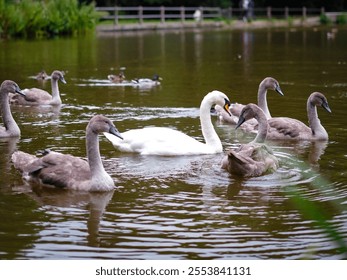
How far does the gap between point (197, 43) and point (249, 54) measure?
7.49 meters

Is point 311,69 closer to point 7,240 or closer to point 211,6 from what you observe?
point 7,240

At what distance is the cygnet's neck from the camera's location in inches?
332

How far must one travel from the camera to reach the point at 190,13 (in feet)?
200

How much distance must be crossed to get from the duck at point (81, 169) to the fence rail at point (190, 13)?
40.6 metres

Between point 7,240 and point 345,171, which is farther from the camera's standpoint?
point 345,171

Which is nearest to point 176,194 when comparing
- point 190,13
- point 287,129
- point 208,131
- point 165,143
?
point 165,143

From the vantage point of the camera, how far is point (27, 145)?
11.3 m

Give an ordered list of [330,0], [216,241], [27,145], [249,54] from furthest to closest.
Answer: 1. [330,0]
2. [249,54]
3. [27,145]
4. [216,241]

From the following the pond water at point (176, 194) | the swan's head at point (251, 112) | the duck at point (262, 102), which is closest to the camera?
the pond water at point (176, 194)

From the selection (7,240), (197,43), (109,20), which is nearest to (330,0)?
(109,20)

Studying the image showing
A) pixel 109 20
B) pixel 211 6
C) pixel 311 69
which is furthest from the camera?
pixel 211 6

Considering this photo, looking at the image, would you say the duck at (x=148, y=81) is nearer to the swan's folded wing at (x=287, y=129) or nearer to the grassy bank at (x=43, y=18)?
the swan's folded wing at (x=287, y=129)

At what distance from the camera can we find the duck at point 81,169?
27.9ft

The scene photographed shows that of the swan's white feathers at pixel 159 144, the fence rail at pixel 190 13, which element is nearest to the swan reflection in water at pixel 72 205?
the swan's white feathers at pixel 159 144
